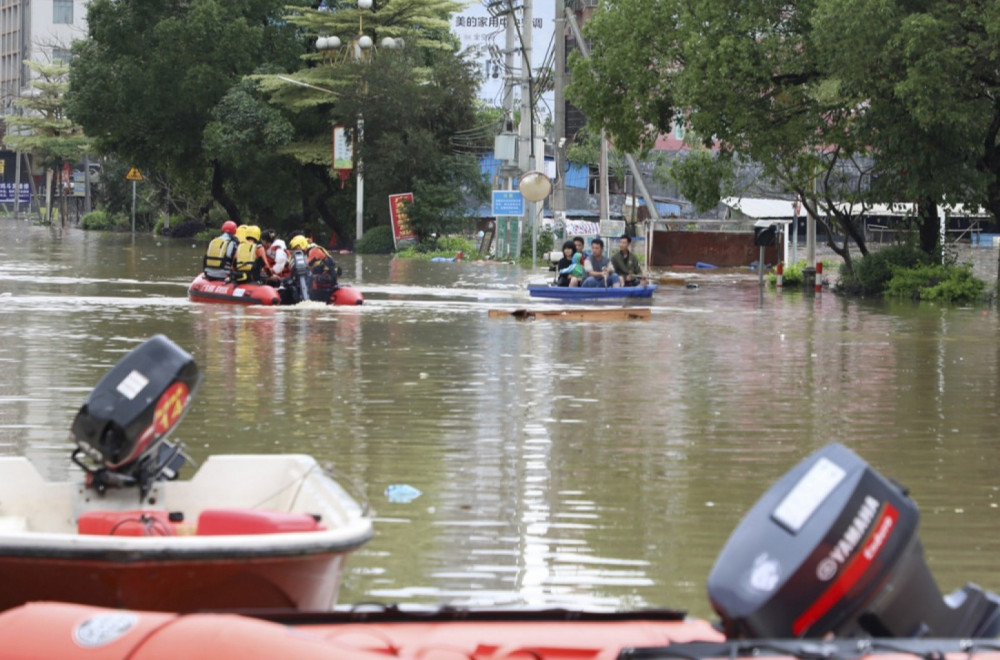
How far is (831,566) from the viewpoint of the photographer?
4762 millimetres

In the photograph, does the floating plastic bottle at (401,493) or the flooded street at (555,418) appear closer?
the flooded street at (555,418)

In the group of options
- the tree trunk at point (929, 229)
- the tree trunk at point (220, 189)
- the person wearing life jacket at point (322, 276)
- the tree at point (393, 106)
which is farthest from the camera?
the tree trunk at point (220, 189)

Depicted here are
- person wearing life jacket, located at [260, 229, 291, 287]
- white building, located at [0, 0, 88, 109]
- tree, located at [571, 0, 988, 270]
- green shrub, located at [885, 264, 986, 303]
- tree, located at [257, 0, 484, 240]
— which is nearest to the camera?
person wearing life jacket, located at [260, 229, 291, 287]

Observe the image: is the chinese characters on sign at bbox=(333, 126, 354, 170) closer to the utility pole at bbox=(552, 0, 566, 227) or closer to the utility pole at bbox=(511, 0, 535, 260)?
the utility pole at bbox=(511, 0, 535, 260)

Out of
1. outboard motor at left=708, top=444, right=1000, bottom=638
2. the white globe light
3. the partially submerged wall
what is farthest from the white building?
outboard motor at left=708, top=444, right=1000, bottom=638

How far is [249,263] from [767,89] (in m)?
12.1

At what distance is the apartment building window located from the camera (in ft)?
417

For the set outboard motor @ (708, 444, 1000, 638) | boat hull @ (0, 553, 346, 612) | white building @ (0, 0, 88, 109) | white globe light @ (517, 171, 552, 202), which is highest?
white building @ (0, 0, 88, 109)

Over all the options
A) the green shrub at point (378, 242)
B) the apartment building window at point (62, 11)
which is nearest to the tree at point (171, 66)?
the green shrub at point (378, 242)

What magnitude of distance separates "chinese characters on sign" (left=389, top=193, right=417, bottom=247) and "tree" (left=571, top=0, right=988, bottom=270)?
21.7 m

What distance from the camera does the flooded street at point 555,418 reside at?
800 centimetres

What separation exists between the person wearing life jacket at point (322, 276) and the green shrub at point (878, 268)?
11868mm

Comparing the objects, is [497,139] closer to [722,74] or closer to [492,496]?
[722,74]

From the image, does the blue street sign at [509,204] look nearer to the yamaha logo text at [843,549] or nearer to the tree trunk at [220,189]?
the tree trunk at [220,189]
